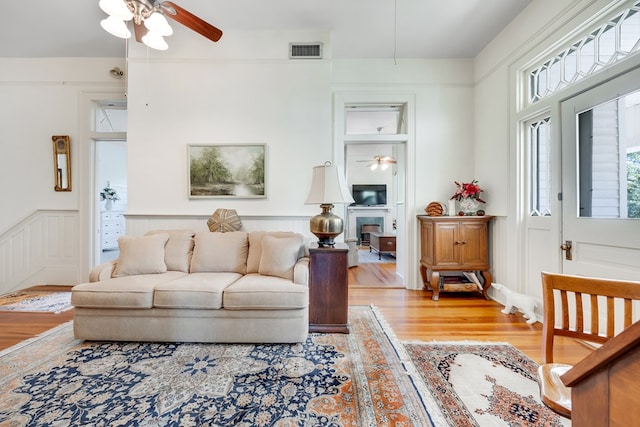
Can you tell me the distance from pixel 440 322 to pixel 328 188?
5.59 ft

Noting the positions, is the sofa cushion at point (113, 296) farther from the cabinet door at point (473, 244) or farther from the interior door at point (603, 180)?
the interior door at point (603, 180)

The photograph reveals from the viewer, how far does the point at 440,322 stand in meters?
2.78

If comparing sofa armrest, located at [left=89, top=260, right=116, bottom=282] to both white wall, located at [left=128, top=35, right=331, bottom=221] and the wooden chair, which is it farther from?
the wooden chair

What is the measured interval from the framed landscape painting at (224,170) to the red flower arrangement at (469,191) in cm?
249

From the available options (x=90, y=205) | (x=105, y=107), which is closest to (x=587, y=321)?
(x=90, y=205)

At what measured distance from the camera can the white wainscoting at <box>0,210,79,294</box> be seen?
160 inches

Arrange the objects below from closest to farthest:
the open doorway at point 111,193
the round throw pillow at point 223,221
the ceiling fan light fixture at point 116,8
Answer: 1. the ceiling fan light fixture at point 116,8
2. the round throw pillow at point 223,221
3. the open doorway at point 111,193

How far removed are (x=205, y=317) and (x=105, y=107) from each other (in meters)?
3.94

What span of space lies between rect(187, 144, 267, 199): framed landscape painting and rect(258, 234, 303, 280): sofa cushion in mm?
977

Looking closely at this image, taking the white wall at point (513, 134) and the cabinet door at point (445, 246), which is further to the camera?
the cabinet door at point (445, 246)

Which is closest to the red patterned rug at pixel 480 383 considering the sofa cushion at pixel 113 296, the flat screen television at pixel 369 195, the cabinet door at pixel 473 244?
the cabinet door at pixel 473 244

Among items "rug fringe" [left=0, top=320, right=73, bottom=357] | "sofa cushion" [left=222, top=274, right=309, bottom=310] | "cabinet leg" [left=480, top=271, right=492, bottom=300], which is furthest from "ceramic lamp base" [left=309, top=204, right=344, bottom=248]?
"rug fringe" [left=0, top=320, right=73, bottom=357]

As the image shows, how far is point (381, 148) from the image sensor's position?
28.4 feet

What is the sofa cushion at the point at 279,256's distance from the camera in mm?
2568
